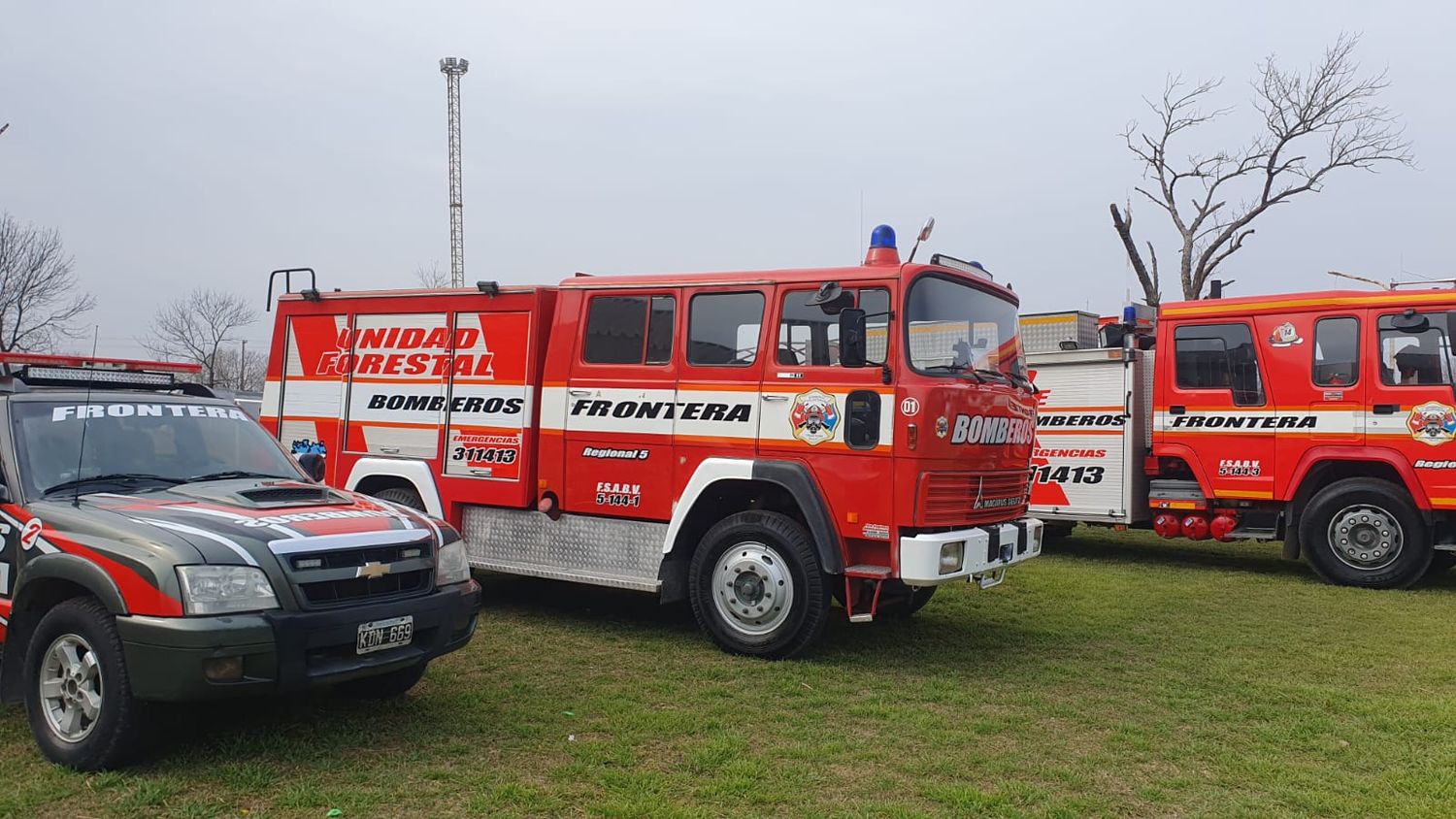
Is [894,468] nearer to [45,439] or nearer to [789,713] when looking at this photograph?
[789,713]

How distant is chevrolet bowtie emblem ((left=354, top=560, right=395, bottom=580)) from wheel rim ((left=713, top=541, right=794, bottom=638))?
2.67 meters

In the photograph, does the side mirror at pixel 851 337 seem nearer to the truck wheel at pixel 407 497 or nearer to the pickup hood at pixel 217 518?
the pickup hood at pixel 217 518

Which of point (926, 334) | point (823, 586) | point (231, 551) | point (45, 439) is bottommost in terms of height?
point (823, 586)

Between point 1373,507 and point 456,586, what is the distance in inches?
350

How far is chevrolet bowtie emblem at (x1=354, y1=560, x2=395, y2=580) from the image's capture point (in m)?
4.70

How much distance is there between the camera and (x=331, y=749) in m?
4.88

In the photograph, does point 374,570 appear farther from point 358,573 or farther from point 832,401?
point 832,401

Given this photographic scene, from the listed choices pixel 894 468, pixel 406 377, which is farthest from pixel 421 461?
pixel 894 468

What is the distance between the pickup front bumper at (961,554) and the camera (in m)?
6.34

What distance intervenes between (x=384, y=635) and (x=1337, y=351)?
936cm

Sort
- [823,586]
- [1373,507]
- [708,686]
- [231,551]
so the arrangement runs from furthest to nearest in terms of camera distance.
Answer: [1373,507] → [823,586] → [708,686] → [231,551]

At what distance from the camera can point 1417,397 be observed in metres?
9.73

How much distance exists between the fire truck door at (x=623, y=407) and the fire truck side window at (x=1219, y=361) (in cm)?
628

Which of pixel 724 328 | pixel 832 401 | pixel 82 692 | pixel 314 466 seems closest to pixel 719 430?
pixel 724 328
